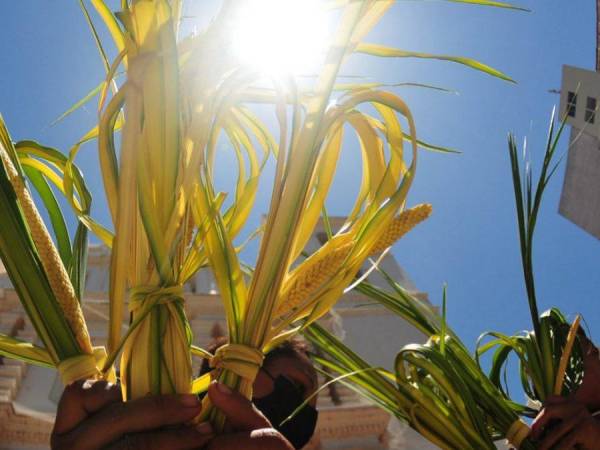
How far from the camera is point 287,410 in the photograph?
6.40ft

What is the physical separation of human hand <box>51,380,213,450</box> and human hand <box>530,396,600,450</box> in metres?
0.99

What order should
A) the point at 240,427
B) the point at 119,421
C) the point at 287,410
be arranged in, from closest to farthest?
the point at 119,421, the point at 240,427, the point at 287,410

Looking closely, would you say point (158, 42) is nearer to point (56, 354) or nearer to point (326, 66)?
point (326, 66)

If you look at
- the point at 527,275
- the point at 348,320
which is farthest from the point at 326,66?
the point at 348,320

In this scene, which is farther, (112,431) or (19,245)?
(19,245)

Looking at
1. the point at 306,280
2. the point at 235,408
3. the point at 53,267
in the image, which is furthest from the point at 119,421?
the point at 306,280

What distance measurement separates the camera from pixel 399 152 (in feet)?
6.16

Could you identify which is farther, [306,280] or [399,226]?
[399,226]

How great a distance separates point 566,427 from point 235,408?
0.96 metres

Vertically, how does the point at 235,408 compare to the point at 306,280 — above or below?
below

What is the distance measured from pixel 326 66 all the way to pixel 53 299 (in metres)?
0.76

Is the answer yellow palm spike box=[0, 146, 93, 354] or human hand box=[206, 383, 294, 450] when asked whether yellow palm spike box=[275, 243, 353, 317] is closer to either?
human hand box=[206, 383, 294, 450]

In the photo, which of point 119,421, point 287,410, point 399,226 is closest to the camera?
point 119,421

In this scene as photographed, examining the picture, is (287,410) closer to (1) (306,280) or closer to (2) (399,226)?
(1) (306,280)
